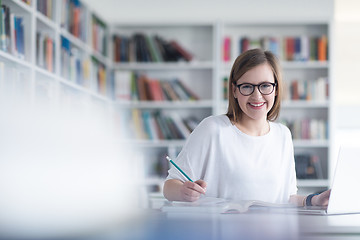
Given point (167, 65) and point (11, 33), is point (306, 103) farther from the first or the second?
point (11, 33)

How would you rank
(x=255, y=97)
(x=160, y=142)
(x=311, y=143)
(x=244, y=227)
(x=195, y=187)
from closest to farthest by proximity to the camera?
(x=244, y=227)
(x=195, y=187)
(x=255, y=97)
(x=311, y=143)
(x=160, y=142)

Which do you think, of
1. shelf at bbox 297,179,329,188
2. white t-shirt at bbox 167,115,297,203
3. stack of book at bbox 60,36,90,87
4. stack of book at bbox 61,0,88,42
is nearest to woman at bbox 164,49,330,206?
white t-shirt at bbox 167,115,297,203

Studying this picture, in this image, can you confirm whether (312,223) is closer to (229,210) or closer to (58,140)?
(229,210)

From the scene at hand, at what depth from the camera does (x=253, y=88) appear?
155cm

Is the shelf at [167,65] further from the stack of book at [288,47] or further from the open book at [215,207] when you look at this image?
the open book at [215,207]

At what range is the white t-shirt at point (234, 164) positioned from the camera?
1544mm

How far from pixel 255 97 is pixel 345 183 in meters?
0.49

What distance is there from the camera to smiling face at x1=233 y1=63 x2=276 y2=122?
1.55 m

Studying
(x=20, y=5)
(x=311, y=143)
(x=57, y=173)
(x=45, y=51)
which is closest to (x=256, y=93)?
(x=57, y=173)

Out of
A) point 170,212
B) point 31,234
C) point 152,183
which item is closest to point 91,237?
point 31,234

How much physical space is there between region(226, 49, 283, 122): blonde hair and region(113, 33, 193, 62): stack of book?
10.2 ft

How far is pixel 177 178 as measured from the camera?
1.50m

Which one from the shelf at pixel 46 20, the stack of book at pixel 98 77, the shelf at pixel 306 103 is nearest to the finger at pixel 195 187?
the shelf at pixel 46 20

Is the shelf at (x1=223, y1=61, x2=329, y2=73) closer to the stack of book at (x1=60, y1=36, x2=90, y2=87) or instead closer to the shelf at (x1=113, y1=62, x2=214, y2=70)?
the shelf at (x1=113, y1=62, x2=214, y2=70)
